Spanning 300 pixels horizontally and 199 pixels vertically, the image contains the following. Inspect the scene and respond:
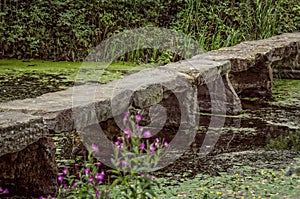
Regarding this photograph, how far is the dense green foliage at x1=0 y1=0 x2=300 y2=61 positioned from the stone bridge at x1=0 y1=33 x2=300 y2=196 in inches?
66.6

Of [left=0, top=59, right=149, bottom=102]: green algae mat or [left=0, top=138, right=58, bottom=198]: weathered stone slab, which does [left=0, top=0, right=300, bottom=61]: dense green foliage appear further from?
[left=0, top=138, right=58, bottom=198]: weathered stone slab

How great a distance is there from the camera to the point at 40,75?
23.9 feet

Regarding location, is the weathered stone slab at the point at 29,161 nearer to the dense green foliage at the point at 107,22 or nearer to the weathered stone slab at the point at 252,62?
the weathered stone slab at the point at 252,62

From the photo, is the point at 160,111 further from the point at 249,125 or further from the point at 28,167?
the point at 28,167

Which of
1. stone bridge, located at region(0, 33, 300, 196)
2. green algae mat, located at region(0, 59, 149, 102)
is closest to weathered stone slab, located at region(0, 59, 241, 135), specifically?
stone bridge, located at region(0, 33, 300, 196)

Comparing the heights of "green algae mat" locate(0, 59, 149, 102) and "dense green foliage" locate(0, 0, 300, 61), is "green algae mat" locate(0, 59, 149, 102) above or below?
below

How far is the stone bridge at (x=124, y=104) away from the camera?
122 inches

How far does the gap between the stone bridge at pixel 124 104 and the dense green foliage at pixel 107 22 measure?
1.69 metres

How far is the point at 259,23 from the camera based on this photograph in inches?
335

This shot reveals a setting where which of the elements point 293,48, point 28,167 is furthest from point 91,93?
point 293,48

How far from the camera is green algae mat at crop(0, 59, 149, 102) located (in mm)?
6223

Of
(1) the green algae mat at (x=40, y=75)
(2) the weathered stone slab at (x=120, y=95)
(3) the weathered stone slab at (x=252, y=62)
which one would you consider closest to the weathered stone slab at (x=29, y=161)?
(2) the weathered stone slab at (x=120, y=95)

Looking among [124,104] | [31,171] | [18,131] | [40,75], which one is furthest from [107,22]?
[18,131]

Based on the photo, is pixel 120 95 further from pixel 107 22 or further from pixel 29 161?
pixel 107 22
